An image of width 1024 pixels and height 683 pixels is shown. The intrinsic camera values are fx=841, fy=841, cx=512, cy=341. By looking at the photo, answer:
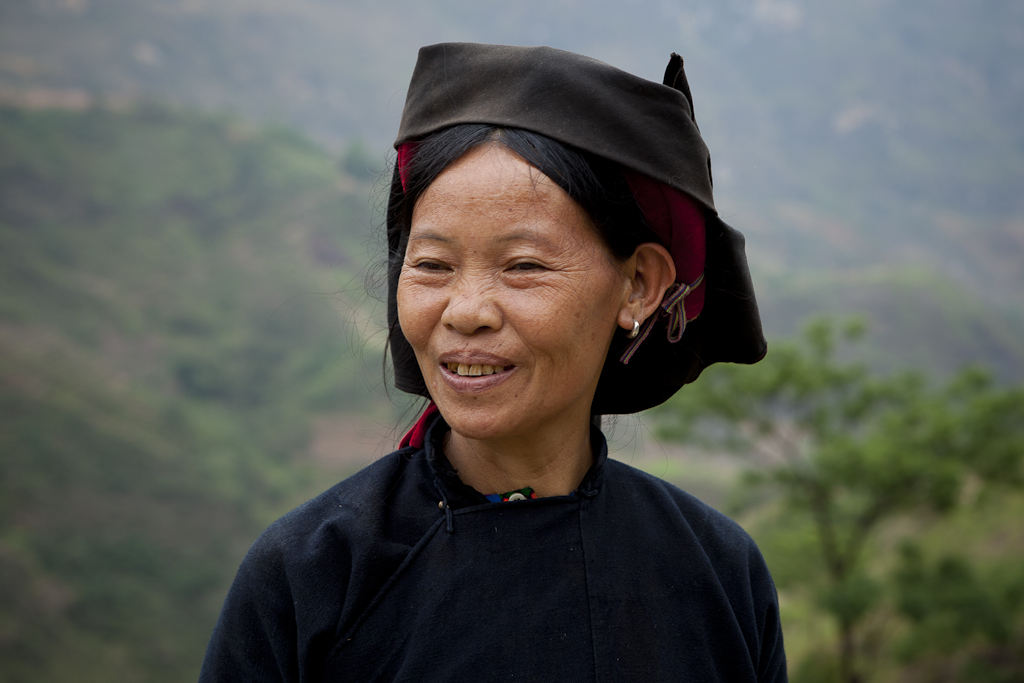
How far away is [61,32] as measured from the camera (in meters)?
67.6

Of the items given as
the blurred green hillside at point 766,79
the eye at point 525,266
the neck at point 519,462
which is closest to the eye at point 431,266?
the eye at point 525,266

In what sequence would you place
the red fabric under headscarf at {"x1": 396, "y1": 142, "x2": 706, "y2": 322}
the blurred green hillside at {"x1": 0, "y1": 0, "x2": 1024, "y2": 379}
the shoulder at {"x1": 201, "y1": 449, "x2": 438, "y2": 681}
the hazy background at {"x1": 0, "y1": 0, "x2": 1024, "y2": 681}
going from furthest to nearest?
the blurred green hillside at {"x1": 0, "y1": 0, "x2": 1024, "y2": 379}
the hazy background at {"x1": 0, "y1": 0, "x2": 1024, "y2": 681}
the red fabric under headscarf at {"x1": 396, "y1": 142, "x2": 706, "y2": 322}
the shoulder at {"x1": 201, "y1": 449, "x2": 438, "y2": 681}

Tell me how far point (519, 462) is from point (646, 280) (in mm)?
411

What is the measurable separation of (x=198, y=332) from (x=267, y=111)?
137ft

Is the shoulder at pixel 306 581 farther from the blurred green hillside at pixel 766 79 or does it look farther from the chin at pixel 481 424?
the blurred green hillside at pixel 766 79

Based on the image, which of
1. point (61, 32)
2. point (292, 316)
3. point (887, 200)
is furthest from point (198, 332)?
point (887, 200)

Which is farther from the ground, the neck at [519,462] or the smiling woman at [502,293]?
the smiling woman at [502,293]

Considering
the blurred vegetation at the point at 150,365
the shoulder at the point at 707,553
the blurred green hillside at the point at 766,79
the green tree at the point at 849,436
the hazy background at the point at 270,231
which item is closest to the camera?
the shoulder at the point at 707,553

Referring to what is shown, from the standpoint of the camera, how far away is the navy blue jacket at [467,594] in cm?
134

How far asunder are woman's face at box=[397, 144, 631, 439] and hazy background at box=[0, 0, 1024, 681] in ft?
0.88

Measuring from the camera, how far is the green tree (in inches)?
401

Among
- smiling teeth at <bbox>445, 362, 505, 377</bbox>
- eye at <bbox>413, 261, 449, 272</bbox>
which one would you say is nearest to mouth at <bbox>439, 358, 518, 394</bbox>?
smiling teeth at <bbox>445, 362, 505, 377</bbox>

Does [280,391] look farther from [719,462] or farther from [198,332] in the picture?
[719,462]

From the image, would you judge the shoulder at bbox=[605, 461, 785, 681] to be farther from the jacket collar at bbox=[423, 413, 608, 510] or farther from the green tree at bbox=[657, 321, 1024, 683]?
the green tree at bbox=[657, 321, 1024, 683]
